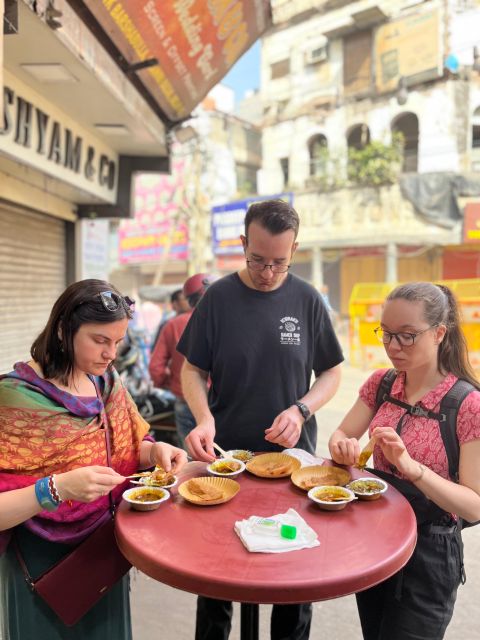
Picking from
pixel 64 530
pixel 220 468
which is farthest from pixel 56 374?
pixel 220 468

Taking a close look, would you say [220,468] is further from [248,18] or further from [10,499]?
[248,18]

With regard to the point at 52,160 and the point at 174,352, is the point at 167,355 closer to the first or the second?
the point at 174,352

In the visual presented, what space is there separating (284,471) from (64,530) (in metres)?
0.85

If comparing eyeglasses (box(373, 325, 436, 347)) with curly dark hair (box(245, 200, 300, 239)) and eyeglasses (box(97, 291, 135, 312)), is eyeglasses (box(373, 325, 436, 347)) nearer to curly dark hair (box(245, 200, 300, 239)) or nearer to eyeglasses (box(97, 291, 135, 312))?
curly dark hair (box(245, 200, 300, 239))

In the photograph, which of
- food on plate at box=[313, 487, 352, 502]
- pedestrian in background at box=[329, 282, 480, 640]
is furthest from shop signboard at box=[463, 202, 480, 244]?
food on plate at box=[313, 487, 352, 502]

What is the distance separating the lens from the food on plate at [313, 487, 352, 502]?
1771mm

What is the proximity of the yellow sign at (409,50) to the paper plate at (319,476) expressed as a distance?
1697 cm

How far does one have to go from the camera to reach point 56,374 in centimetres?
172

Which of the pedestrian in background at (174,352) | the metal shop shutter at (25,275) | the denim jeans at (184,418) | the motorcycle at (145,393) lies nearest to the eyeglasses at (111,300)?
the denim jeans at (184,418)

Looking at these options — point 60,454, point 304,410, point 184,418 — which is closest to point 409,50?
point 184,418

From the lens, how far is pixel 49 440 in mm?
1612

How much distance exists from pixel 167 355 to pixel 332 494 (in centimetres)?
315

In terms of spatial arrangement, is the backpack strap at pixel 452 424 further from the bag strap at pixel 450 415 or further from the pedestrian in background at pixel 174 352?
the pedestrian in background at pixel 174 352

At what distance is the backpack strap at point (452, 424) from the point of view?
5.82 ft
